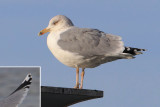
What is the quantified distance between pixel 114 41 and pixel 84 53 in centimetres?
75

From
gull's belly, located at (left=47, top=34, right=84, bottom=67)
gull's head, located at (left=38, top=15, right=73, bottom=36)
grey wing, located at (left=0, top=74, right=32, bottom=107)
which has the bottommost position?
grey wing, located at (left=0, top=74, right=32, bottom=107)

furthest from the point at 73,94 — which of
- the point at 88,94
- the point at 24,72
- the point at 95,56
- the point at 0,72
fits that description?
the point at 0,72

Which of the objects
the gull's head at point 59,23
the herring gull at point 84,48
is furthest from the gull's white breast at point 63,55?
the gull's head at point 59,23

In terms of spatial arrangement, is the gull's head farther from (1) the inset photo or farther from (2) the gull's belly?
(1) the inset photo

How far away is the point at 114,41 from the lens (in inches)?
447

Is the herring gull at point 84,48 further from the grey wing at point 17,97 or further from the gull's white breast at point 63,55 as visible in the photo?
the grey wing at point 17,97

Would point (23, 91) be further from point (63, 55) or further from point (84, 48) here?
point (84, 48)

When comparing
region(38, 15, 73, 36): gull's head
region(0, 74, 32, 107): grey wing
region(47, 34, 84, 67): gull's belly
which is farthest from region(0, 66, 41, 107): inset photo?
region(38, 15, 73, 36): gull's head

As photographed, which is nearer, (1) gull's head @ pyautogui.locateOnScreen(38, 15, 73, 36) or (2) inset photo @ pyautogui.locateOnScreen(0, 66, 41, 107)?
(2) inset photo @ pyautogui.locateOnScreen(0, 66, 41, 107)

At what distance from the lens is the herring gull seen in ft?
36.1

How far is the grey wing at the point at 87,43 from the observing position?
11016 mm

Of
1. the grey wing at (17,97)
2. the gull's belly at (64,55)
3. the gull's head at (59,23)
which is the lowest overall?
the grey wing at (17,97)

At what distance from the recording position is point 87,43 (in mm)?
11125

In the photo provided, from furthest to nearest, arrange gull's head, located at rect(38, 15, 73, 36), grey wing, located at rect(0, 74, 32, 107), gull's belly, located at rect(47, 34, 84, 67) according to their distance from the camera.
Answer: gull's head, located at rect(38, 15, 73, 36) → gull's belly, located at rect(47, 34, 84, 67) → grey wing, located at rect(0, 74, 32, 107)
